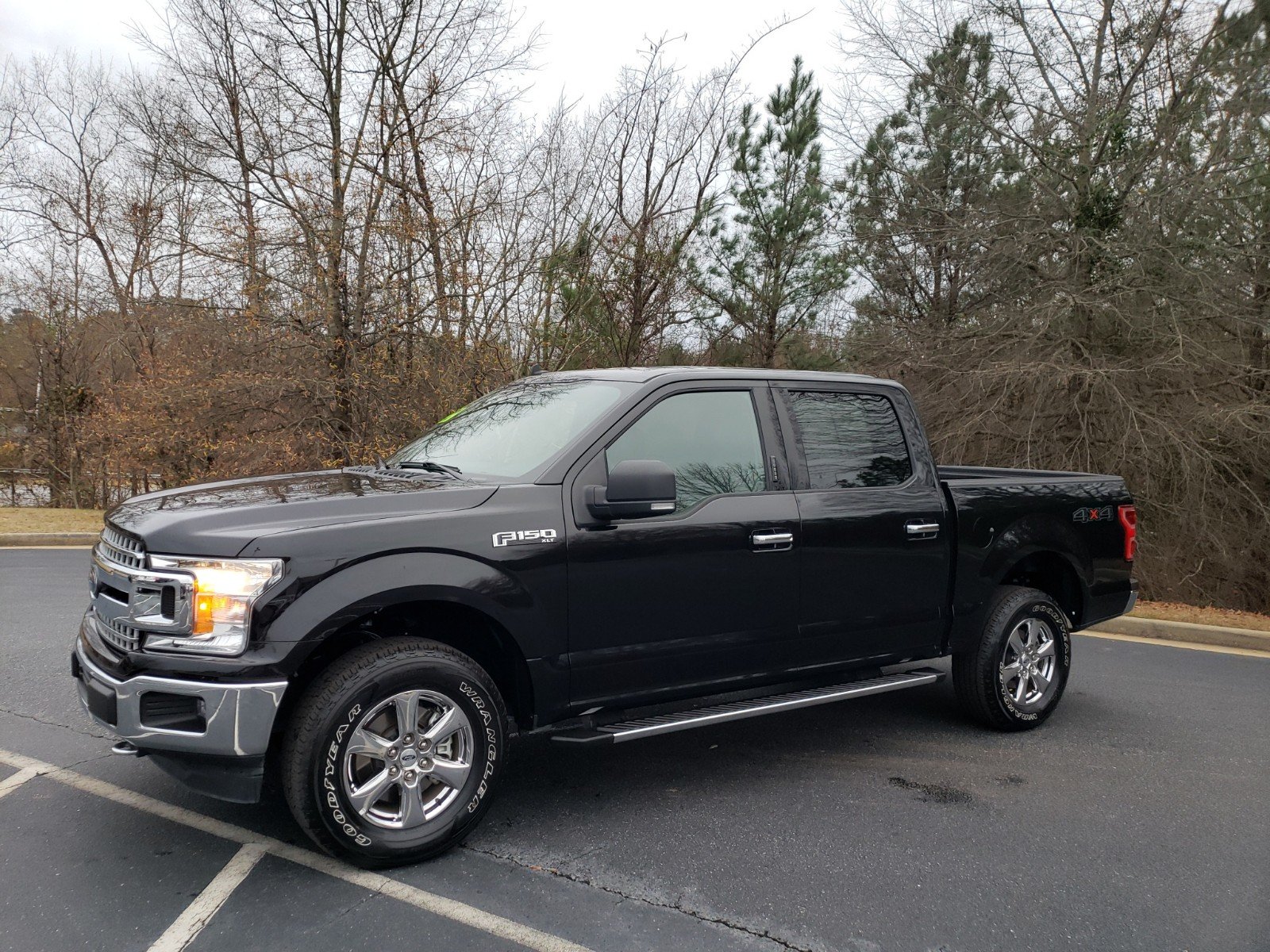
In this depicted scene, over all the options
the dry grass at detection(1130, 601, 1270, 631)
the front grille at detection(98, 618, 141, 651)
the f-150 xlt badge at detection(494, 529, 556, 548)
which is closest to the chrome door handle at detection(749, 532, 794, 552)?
the f-150 xlt badge at detection(494, 529, 556, 548)

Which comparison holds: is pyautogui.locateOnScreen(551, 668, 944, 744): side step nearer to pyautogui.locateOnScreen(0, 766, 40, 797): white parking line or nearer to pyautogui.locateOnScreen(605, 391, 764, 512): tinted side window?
pyautogui.locateOnScreen(605, 391, 764, 512): tinted side window

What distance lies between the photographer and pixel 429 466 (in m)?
4.41

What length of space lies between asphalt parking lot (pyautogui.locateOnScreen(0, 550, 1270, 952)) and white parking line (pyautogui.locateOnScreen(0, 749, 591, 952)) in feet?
0.04

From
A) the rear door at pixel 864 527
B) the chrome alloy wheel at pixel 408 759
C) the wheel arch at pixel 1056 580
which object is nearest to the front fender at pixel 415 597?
the chrome alloy wheel at pixel 408 759

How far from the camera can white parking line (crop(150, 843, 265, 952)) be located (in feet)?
9.39

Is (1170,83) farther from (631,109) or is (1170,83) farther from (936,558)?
(936,558)

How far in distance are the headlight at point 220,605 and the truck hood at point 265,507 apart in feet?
0.17

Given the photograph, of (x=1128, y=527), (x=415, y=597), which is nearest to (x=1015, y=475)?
(x=1128, y=527)

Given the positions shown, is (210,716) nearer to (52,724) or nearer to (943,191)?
(52,724)

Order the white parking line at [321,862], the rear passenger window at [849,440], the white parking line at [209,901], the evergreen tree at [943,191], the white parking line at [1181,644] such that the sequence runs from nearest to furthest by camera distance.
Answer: the white parking line at [209,901], the white parking line at [321,862], the rear passenger window at [849,440], the white parking line at [1181,644], the evergreen tree at [943,191]

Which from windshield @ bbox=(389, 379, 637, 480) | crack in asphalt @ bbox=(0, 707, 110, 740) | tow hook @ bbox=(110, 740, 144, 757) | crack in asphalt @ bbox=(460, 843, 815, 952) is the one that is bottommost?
crack in asphalt @ bbox=(460, 843, 815, 952)

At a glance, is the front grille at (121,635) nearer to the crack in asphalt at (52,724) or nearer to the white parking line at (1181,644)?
the crack in asphalt at (52,724)

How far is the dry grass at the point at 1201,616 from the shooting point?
849 cm

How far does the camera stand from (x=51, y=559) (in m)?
11.3
